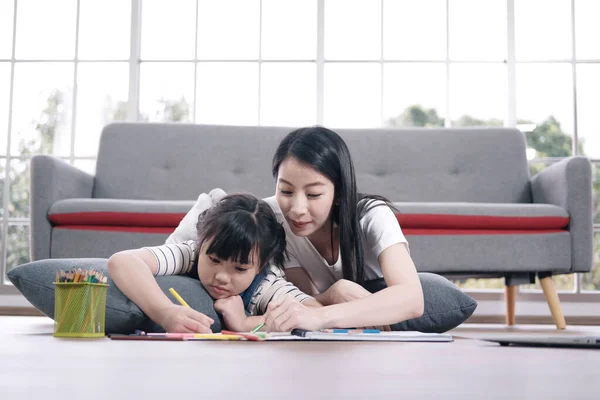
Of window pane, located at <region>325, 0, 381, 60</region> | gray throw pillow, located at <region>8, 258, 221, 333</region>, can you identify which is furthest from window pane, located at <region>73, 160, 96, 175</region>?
gray throw pillow, located at <region>8, 258, 221, 333</region>

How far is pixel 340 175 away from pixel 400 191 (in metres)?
1.84

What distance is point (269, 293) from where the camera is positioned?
1.84 meters

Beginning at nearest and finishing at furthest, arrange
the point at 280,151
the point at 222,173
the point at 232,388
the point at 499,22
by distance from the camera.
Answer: the point at 232,388
the point at 280,151
the point at 222,173
the point at 499,22

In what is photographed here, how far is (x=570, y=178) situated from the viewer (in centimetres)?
306

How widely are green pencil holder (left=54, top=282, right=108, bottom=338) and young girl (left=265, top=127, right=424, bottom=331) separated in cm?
34

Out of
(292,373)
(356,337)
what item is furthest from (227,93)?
(292,373)

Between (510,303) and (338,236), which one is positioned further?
(510,303)

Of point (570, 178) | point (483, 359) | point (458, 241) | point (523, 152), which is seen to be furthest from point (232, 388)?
point (523, 152)

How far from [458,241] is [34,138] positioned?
9.01 feet

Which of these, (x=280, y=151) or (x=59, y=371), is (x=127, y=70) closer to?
(x=280, y=151)

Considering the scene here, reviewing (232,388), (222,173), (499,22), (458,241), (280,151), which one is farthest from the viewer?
A: (499,22)

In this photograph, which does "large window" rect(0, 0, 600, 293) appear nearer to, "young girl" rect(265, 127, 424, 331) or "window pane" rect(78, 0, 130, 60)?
"window pane" rect(78, 0, 130, 60)

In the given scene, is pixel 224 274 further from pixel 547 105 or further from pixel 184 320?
pixel 547 105

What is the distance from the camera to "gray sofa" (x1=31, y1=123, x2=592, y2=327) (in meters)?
3.01
